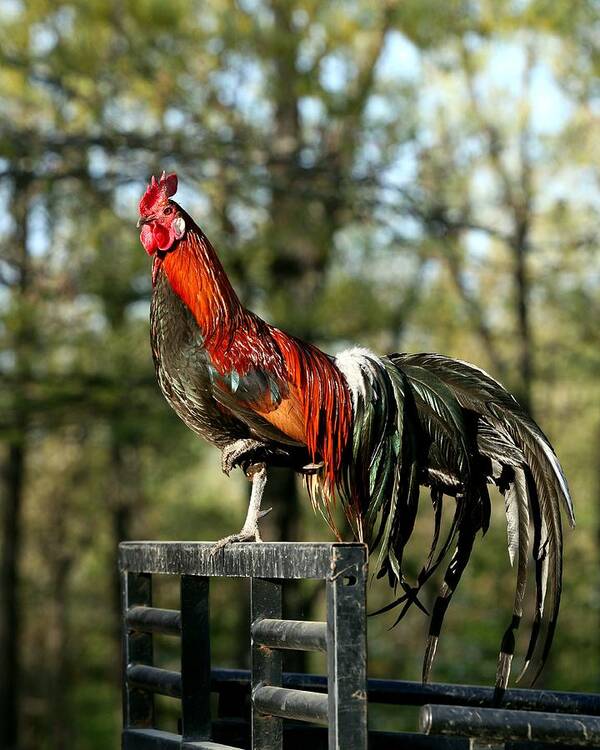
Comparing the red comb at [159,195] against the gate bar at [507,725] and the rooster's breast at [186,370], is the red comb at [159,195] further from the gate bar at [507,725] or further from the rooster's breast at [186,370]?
the gate bar at [507,725]

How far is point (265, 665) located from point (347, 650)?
43 cm

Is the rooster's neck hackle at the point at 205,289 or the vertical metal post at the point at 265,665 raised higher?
the rooster's neck hackle at the point at 205,289

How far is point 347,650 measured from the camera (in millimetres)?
A: 2051

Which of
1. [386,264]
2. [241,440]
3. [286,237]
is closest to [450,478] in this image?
[241,440]

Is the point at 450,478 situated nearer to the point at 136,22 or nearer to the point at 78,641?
the point at 136,22

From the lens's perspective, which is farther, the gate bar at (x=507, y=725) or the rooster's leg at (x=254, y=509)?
the rooster's leg at (x=254, y=509)

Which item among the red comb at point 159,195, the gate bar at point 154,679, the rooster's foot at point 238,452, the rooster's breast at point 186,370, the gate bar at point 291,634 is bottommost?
the gate bar at point 154,679

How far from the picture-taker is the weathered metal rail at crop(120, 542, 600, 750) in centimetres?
201

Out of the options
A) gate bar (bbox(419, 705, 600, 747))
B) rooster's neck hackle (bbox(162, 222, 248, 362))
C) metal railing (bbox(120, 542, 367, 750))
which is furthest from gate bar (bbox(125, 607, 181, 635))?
gate bar (bbox(419, 705, 600, 747))

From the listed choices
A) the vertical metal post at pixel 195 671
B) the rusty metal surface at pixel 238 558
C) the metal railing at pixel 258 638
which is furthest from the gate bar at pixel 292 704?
the vertical metal post at pixel 195 671

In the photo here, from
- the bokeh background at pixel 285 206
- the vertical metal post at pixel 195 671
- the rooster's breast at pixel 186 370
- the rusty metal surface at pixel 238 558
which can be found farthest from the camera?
the bokeh background at pixel 285 206

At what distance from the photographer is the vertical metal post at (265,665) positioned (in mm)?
2391

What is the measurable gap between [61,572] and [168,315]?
40.9 ft

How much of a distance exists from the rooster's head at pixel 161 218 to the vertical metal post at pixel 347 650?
1.70m
